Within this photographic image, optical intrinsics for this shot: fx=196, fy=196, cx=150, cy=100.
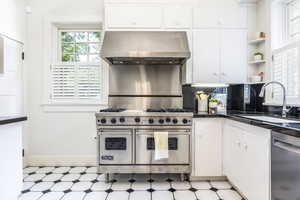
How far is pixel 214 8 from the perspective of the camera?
2879 millimetres

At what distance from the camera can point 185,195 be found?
226cm

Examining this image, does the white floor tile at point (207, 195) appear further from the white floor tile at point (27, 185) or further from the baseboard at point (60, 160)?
the white floor tile at point (27, 185)

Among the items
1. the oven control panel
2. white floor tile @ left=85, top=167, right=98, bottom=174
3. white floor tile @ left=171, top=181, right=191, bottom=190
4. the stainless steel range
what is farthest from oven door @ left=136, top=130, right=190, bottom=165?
white floor tile @ left=85, top=167, right=98, bottom=174

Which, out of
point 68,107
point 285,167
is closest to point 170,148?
point 285,167

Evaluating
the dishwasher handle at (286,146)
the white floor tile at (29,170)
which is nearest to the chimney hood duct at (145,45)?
the dishwasher handle at (286,146)

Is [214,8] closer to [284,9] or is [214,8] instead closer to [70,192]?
[284,9]

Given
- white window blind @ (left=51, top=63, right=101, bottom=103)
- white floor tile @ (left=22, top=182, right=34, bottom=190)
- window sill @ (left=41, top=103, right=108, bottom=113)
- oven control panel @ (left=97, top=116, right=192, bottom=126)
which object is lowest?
white floor tile @ (left=22, top=182, right=34, bottom=190)

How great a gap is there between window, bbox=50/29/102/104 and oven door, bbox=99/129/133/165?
869mm

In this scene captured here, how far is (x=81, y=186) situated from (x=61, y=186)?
0.25m

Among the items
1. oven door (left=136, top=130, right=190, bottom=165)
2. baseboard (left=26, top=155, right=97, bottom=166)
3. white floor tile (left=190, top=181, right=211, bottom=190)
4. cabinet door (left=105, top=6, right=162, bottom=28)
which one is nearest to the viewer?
white floor tile (left=190, top=181, right=211, bottom=190)

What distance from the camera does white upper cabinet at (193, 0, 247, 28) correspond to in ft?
9.44

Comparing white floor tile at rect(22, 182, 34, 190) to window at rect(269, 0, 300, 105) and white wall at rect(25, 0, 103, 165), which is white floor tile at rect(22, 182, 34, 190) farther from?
window at rect(269, 0, 300, 105)

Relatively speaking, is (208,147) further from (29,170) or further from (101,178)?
(29,170)

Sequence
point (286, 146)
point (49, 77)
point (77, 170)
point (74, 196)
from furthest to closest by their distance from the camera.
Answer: point (49, 77) < point (77, 170) < point (74, 196) < point (286, 146)
